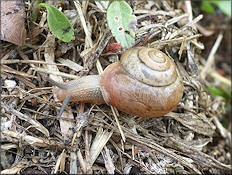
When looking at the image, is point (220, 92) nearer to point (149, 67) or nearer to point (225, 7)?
point (225, 7)

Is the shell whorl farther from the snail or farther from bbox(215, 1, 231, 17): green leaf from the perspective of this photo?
bbox(215, 1, 231, 17): green leaf

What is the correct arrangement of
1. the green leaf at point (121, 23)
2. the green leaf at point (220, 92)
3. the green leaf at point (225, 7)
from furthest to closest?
the green leaf at point (225, 7), the green leaf at point (220, 92), the green leaf at point (121, 23)

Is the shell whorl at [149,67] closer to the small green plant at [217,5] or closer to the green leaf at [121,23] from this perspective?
the green leaf at [121,23]

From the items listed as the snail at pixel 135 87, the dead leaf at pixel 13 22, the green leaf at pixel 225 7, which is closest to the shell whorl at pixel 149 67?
the snail at pixel 135 87

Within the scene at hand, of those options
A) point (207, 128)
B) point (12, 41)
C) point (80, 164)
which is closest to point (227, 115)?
point (207, 128)

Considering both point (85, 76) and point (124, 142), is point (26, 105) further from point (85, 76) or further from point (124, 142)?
point (124, 142)
